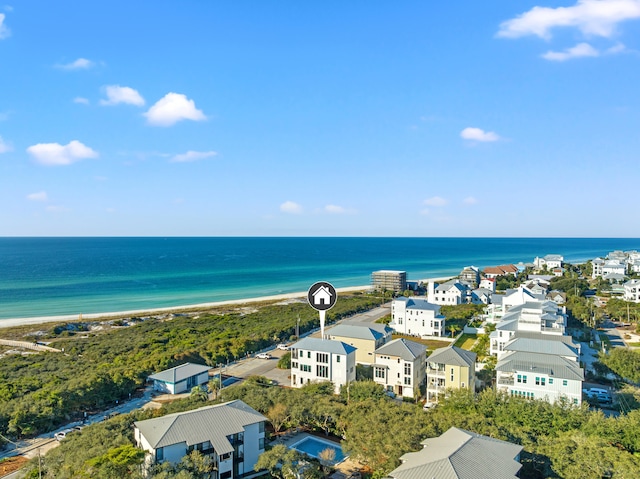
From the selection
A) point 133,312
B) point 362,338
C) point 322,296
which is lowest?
point 133,312

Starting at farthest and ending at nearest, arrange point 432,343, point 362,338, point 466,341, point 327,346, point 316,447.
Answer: point 432,343, point 466,341, point 362,338, point 327,346, point 316,447

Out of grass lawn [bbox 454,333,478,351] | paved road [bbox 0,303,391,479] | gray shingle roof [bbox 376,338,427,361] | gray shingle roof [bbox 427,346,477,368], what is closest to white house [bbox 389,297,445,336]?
grass lawn [bbox 454,333,478,351]

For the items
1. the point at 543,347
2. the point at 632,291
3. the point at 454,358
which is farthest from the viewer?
the point at 632,291

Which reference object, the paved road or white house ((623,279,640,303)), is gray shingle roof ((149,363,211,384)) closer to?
the paved road

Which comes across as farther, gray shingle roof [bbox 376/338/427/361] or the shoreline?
the shoreline

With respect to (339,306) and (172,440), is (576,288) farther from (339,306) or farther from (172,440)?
(172,440)

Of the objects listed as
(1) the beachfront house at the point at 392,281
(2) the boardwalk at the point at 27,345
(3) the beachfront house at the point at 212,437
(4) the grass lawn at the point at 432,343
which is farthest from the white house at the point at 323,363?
(1) the beachfront house at the point at 392,281

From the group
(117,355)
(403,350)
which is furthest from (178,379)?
(403,350)

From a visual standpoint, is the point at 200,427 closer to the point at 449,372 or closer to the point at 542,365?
the point at 449,372
